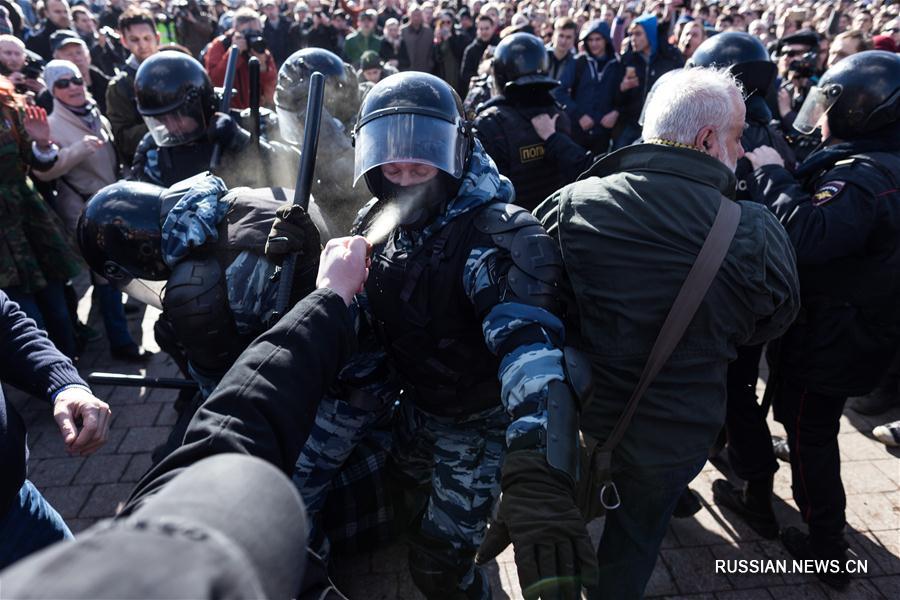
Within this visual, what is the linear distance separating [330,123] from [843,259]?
9.22ft

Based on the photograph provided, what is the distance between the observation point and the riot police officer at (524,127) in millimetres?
3879

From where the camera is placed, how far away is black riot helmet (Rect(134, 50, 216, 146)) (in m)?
3.42

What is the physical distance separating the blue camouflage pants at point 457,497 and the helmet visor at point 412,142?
96cm

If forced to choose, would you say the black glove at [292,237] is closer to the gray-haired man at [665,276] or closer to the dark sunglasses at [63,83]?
the gray-haired man at [665,276]

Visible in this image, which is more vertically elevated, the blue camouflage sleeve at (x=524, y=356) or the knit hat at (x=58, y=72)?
the knit hat at (x=58, y=72)

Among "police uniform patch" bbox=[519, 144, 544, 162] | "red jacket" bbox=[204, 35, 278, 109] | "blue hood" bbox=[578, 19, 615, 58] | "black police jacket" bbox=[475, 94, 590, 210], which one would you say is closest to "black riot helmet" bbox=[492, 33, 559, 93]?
"black police jacket" bbox=[475, 94, 590, 210]

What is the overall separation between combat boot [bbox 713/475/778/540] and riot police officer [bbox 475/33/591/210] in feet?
7.13

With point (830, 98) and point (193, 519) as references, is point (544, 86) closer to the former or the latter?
point (830, 98)

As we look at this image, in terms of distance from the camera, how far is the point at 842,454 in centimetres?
353

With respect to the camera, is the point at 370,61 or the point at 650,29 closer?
the point at 650,29

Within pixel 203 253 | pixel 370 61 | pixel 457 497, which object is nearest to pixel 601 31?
pixel 370 61

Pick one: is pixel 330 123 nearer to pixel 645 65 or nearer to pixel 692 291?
pixel 692 291

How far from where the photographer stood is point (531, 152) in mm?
3941

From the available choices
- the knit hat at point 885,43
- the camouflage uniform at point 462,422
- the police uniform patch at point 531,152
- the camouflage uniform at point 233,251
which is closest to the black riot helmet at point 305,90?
the police uniform patch at point 531,152
